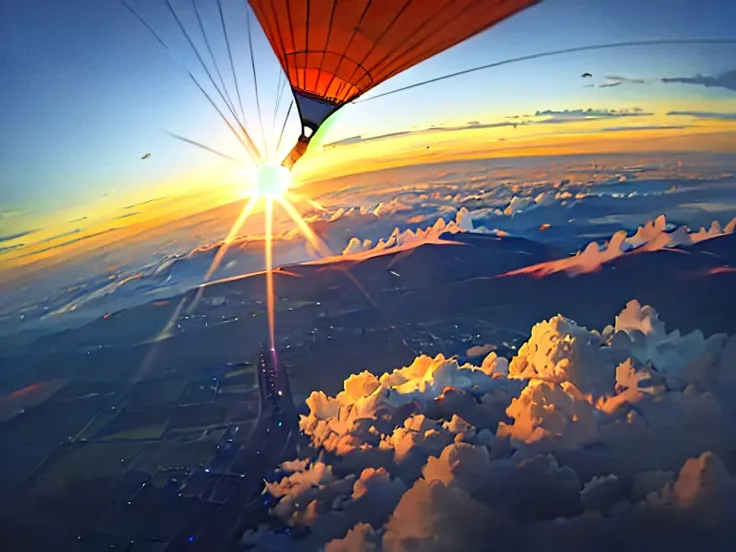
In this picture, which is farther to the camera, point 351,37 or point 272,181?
point 272,181

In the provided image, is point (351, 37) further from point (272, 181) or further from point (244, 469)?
point (244, 469)

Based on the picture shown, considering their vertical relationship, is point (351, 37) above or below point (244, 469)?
above

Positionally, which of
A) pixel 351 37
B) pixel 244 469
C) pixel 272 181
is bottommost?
pixel 244 469

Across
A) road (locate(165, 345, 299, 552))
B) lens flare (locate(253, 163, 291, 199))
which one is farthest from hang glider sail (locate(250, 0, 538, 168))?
road (locate(165, 345, 299, 552))

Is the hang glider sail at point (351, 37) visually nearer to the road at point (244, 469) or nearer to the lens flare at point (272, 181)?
the lens flare at point (272, 181)

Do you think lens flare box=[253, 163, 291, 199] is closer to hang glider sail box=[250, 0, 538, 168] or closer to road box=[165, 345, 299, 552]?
hang glider sail box=[250, 0, 538, 168]

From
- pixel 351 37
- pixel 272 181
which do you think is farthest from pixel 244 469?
pixel 351 37
